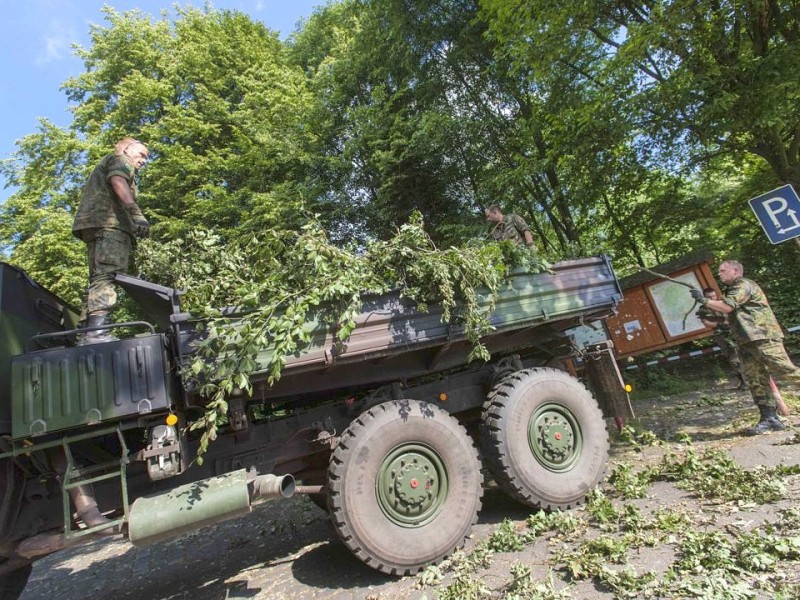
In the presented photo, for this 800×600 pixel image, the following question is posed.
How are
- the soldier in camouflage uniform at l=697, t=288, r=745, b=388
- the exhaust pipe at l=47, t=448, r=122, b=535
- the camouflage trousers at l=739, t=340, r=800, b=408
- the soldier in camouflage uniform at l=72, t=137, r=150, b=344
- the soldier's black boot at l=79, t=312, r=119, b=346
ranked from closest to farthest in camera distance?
the exhaust pipe at l=47, t=448, r=122, b=535 < the soldier's black boot at l=79, t=312, r=119, b=346 < the soldier in camouflage uniform at l=72, t=137, r=150, b=344 < the camouflage trousers at l=739, t=340, r=800, b=408 < the soldier in camouflage uniform at l=697, t=288, r=745, b=388

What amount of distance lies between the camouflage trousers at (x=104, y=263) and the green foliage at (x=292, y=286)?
23 centimetres

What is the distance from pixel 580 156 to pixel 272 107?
8982 millimetres

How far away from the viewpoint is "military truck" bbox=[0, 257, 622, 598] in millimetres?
2904

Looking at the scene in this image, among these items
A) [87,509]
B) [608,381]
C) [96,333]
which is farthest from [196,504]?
[608,381]

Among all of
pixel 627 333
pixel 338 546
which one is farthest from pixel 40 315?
pixel 627 333

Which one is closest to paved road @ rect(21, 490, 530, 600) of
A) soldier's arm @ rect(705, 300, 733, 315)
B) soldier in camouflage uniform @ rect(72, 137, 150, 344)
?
soldier in camouflage uniform @ rect(72, 137, 150, 344)

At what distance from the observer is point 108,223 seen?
3.77 meters

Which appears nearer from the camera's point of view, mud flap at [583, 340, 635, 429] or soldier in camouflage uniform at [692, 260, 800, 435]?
mud flap at [583, 340, 635, 429]

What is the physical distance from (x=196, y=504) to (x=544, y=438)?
2667 millimetres

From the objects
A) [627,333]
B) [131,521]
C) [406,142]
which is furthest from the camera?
[406,142]

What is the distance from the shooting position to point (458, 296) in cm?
379

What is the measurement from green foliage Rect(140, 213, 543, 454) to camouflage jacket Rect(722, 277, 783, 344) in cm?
268

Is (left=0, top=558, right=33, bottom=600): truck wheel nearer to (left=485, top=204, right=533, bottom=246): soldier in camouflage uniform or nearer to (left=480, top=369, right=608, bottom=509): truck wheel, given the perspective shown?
(left=480, top=369, right=608, bottom=509): truck wheel

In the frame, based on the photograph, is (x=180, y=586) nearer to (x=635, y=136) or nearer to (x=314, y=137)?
(x=635, y=136)
